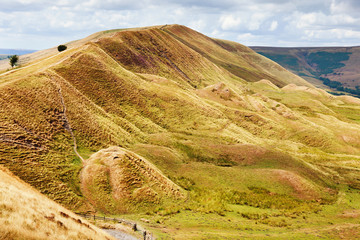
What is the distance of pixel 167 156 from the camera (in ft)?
225

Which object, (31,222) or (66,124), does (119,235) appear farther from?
(66,124)

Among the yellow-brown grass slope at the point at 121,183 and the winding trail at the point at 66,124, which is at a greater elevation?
the winding trail at the point at 66,124

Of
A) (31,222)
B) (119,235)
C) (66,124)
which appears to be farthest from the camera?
(66,124)

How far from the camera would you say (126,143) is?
70.9m

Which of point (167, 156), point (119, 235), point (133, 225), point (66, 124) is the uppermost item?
point (66, 124)

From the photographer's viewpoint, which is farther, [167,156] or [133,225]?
[167,156]

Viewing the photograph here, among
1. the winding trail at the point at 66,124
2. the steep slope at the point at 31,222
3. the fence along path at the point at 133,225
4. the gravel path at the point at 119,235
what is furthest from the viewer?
the winding trail at the point at 66,124

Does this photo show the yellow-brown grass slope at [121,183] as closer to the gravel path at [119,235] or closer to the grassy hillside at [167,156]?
the grassy hillside at [167,156]

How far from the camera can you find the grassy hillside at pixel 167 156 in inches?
1757

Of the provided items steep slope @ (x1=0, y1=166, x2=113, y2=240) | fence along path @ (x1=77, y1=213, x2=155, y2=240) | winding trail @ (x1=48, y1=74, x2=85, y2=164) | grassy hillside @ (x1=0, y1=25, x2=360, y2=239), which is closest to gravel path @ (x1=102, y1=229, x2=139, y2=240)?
fence along path @ (x1=77, y1=213, x2=155, y2=240)

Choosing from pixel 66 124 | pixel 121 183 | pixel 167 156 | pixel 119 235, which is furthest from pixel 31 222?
pixel 167 156

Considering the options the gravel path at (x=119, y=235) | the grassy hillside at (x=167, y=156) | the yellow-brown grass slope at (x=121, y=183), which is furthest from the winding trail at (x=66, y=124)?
the gravel path at (x=119, y=235)

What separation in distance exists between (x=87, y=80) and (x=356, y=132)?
118 meters

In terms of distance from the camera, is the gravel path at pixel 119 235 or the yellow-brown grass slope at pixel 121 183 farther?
the yellow-brown grass slope at pixel 121 183
